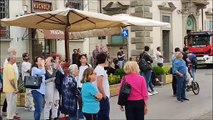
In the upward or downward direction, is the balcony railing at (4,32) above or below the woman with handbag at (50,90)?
above

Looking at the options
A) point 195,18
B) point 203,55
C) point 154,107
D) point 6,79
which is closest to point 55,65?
point 6,79

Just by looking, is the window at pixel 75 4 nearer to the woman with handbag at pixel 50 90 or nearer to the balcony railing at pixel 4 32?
the balcony railing at pixel 4 32

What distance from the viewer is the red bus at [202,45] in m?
30.5

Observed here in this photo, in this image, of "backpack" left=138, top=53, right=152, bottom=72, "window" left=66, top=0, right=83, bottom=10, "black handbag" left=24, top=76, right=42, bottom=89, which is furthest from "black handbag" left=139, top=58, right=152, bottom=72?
"window" left=66, top=0, right=83, bottom=10

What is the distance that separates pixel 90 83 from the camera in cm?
816

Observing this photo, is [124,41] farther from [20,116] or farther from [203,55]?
[20,116]

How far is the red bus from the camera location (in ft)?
100.0

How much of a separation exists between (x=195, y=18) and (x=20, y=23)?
84.2 feet

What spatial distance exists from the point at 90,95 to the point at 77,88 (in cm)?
173

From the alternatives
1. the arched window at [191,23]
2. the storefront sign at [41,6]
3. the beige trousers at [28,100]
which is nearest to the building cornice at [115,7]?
the arched window at [191,23]

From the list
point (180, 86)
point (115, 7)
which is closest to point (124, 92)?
point (180, 86)

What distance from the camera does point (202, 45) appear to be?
31.0 meters

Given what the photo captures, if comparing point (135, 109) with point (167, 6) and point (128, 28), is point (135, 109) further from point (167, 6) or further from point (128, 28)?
point (167, 6)

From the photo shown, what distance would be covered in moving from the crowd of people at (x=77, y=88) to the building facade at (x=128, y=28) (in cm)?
724
